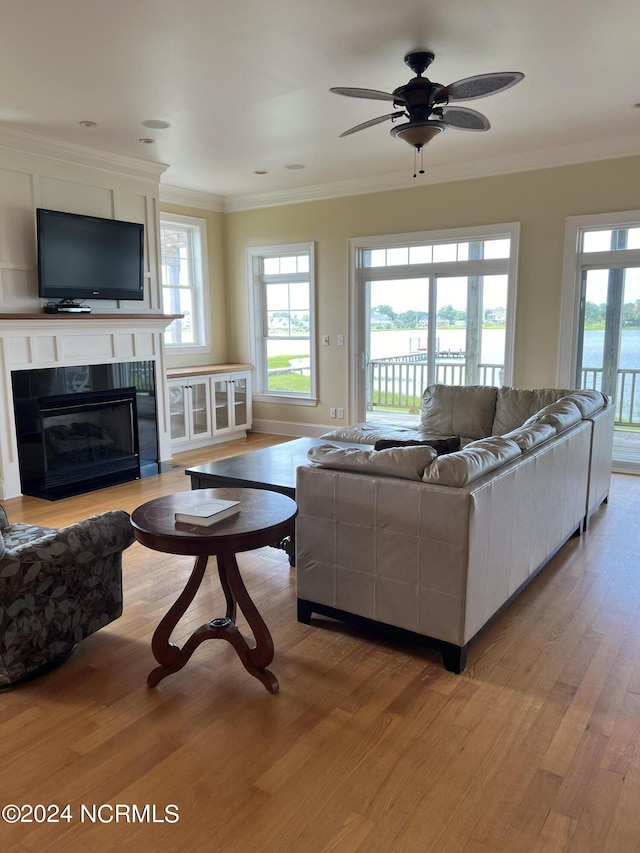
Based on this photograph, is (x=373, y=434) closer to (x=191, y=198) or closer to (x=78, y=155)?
(x=78, y=155)

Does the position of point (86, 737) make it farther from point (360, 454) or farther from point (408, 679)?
point (360, 454)

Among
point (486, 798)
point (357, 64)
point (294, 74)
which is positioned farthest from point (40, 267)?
point (486, 798)

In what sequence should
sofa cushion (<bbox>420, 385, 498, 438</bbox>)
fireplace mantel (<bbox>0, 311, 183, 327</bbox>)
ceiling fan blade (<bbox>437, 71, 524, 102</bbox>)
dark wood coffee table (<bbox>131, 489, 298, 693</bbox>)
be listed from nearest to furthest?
dark wood coffee table (<bbox>131, 489, 298, 693</bbox>)
ceiling fan blade (<bbox>437, 71, 524, 102</bbox>)
fireplace mantel (<bbox>0, 311, 183, 327</bbox>)
sofa cushion (<bbox>420, 385, 498, 438</bbox>)

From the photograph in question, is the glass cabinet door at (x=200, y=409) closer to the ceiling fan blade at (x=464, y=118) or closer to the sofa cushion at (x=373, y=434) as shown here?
the sofa cushion at (x=373, y=434)

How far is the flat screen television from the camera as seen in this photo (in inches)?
197

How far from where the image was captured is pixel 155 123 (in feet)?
15.1

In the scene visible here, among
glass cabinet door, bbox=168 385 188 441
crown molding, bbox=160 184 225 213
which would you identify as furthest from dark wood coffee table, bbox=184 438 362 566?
crown molding, bbox=160 184 225 213

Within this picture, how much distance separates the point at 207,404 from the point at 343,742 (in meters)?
5.24

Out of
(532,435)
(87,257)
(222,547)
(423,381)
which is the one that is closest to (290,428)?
(423,381)

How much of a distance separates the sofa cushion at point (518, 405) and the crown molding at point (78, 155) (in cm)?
388

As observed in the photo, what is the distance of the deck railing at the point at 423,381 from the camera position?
5.55 m

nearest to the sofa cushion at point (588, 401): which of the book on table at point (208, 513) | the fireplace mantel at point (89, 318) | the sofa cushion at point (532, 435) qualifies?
the sofa cushion at point (532, 435)

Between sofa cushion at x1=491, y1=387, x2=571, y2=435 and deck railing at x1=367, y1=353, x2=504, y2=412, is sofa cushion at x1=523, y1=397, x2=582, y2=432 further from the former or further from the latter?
deck railing at x1=367, y1=353, x2=504, y2=412

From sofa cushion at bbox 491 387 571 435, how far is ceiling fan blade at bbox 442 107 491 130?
6.56 ft
